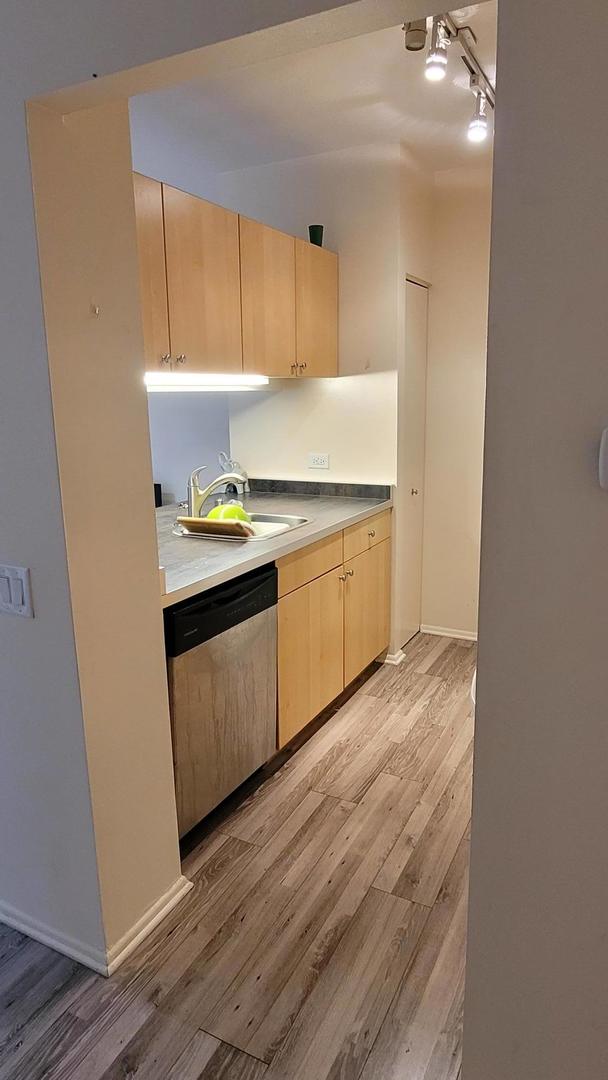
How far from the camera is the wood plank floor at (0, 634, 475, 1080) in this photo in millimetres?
1493

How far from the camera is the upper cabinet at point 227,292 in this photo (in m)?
2.12

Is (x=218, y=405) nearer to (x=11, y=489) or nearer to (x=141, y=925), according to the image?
(x=11, y=489)

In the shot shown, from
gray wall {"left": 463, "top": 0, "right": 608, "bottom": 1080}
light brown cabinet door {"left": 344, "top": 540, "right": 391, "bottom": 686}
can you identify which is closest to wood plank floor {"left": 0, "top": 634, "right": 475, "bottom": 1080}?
gray wall {"left": 463, "top": 0, "right": 608, "bottom": 1080}

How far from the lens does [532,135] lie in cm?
91

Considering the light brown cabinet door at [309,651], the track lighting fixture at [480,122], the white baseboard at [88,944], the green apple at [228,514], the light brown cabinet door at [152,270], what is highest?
the track lighting fixture at [480,122]

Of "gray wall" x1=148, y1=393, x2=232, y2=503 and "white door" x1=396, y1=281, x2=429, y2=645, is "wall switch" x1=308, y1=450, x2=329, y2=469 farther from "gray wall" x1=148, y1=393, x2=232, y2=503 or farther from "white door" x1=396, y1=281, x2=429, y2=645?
"gray wall" x1=148, y1=393, x2=232, y2=503

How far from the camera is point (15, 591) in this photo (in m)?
1.58

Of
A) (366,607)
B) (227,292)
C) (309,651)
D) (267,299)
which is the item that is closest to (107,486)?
(227,292)

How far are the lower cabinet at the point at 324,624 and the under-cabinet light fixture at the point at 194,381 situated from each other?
2.51 ft

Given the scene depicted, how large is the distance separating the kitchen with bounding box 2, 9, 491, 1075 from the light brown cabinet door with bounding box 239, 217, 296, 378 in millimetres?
10

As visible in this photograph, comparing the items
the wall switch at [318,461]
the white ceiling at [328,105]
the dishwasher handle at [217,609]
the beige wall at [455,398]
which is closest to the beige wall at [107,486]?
the dishwasher handle at [217,609]

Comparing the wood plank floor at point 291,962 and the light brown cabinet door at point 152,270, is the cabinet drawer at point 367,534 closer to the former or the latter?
the wood plank floor at point 291,962

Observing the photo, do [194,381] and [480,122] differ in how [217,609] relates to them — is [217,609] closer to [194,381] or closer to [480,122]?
[194,381]

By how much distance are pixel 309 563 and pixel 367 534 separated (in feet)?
1.94
